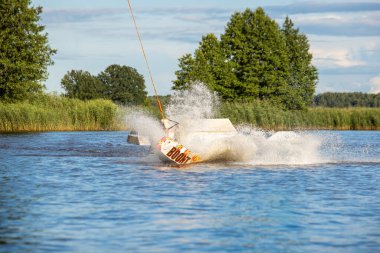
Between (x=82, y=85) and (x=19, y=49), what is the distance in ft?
263

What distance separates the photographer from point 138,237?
11727 millimetres

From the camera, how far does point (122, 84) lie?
156m

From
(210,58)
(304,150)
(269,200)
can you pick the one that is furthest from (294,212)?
(210,58)

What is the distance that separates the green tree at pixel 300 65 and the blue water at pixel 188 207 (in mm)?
65299

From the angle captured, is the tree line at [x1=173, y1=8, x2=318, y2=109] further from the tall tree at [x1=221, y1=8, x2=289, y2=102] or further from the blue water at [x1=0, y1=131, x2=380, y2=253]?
the blue water at [x1=0, y1=131, x2=380, y2=253]

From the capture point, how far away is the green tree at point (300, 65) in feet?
299

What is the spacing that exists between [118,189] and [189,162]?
27.9 feet

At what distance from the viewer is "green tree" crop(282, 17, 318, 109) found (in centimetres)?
9125


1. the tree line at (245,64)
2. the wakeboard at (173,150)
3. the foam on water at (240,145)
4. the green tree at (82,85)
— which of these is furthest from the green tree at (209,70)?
the green tree at (82,85)

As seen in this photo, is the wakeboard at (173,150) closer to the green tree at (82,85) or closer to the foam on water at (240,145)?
the foam on water at (240,145)

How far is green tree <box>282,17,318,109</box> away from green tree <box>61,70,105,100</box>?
57313mm

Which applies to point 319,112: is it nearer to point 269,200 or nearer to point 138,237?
point 269,200

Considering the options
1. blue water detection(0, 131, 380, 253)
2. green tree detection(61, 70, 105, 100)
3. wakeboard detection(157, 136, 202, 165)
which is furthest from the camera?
green tree detection(61, 70, 105, 100)

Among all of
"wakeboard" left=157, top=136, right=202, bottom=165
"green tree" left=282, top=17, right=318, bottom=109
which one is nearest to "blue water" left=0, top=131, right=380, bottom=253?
"wakeboard" left=157, top=136, right=202, bottom=165
